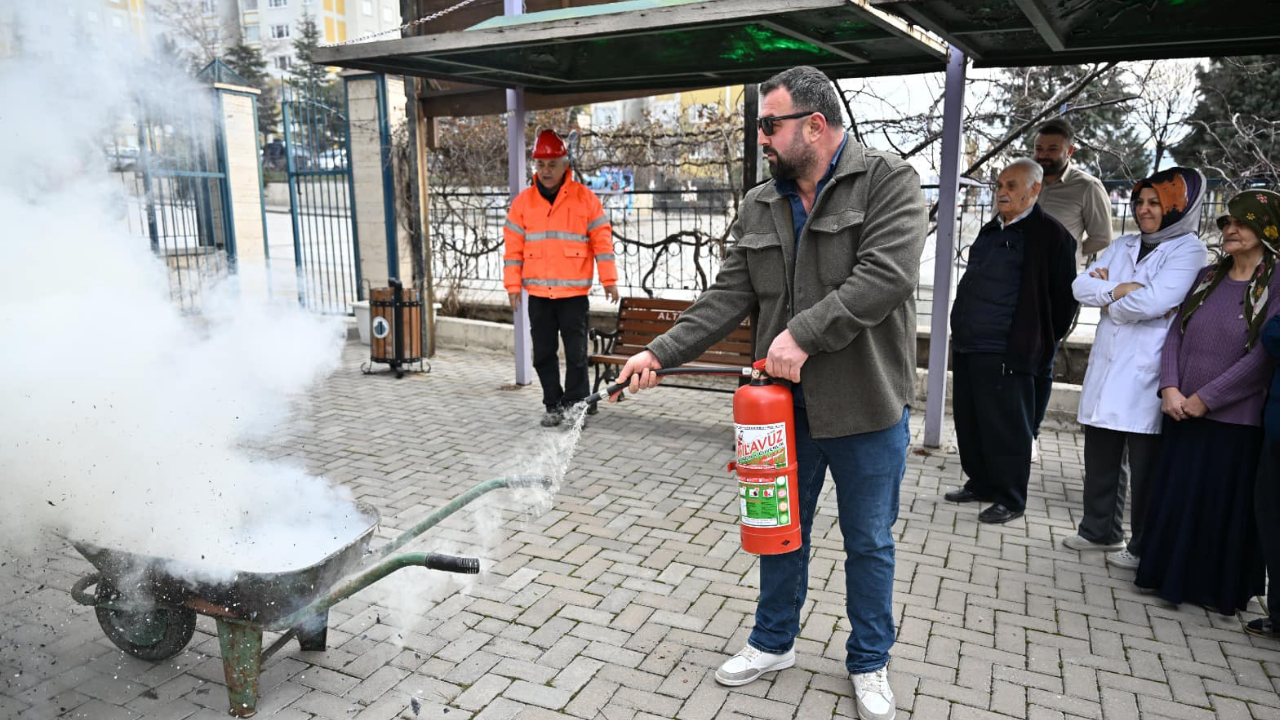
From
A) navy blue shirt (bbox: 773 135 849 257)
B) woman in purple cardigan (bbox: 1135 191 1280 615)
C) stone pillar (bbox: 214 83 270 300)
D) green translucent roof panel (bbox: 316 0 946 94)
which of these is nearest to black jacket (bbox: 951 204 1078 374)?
woman in purple cardigan (bbox: 1135 191 1280 615)

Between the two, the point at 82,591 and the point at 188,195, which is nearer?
the point at 82,591

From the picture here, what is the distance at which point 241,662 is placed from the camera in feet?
9.49

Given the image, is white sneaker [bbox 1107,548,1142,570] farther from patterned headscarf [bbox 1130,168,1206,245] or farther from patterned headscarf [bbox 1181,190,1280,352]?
patterned headscarf [bbox 1130,168,1206,245]

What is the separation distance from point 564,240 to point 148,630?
413 centimetres

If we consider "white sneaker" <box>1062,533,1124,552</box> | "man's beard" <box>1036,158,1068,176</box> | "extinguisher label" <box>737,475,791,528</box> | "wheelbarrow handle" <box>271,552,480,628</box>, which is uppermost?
"man's beard" <box>1036,158,1068,176</box>

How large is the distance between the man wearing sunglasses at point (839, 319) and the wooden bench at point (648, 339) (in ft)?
12.6

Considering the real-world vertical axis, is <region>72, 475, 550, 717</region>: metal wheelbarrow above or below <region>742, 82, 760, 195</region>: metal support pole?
below

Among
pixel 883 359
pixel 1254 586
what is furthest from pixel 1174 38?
pixel 883 359

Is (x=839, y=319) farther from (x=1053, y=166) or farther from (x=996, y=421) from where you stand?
(x=1053, y=166)

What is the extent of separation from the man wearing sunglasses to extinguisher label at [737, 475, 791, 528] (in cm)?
21

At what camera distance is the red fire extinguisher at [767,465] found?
2.74 meters

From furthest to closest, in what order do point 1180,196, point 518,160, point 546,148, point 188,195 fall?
point 188,195 → point 518,160 → point 546,148 → point 1180,196

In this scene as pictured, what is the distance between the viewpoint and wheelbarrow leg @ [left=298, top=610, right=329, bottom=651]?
10.5 ft

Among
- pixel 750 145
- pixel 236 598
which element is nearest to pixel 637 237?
pixel 750 145
